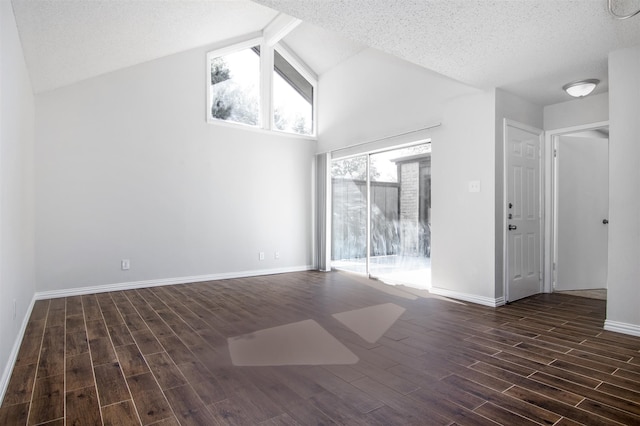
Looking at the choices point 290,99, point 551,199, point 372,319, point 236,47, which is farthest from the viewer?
point 290,99

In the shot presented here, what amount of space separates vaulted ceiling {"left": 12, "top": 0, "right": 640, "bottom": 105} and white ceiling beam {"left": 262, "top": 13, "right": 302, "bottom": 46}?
1.08m

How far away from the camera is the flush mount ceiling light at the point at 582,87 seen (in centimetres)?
352

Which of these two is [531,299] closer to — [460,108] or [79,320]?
[460,108]

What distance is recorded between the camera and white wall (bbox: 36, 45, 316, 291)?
4.23 m

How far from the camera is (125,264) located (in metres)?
4.63

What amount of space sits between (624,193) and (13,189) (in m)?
4.90

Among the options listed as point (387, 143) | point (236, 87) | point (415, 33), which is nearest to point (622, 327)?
point (415, 33)

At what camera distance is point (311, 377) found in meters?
2.15

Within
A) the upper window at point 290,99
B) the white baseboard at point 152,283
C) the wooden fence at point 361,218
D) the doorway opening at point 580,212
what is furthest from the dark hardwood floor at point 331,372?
the upper window at point 290,99

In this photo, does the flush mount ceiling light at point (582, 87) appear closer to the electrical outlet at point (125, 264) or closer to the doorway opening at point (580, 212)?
the doorway opening at point (580, 212)

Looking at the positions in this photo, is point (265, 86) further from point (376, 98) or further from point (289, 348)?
point (289, 348)

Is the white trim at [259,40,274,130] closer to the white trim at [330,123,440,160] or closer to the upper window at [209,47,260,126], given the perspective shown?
the upper window at [209,47,260,126]

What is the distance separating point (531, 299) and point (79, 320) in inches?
192

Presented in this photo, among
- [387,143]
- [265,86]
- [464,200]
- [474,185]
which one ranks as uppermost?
[265,86]
